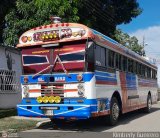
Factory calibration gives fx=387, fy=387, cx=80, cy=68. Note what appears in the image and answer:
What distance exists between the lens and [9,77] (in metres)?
17.5

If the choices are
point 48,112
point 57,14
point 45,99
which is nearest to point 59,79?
point 45,99

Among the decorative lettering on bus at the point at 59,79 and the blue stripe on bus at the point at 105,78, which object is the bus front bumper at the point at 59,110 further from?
the blue stripe on bus at the point at 105,78

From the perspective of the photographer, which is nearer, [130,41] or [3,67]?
[3,67]

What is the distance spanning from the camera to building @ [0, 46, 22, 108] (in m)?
16.9

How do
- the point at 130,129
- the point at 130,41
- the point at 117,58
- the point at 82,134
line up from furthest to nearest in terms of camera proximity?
1. the point at 130,41
2. the point at 117,58
3. the point at 130,129
4. the point at 82,134

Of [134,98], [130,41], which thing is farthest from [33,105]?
[130,41]

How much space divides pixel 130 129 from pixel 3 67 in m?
7.20

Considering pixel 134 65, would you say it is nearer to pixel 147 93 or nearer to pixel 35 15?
pixel 147 93

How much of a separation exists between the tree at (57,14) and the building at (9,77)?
7.15 feet

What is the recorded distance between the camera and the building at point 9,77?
55.3 feet

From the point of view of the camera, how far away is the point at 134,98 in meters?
16.1

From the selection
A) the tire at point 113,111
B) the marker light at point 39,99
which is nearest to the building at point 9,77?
the marker light at point 39,99

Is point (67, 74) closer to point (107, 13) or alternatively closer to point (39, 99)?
point (39, 99)

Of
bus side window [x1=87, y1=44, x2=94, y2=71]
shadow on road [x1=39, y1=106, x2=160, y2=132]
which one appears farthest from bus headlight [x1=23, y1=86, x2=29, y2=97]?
bus side window [x1=87, y1=44, x2=94, y2=71]
